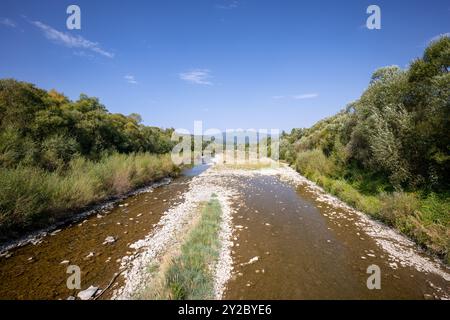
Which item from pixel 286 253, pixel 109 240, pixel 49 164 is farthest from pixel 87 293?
pixel 49 164

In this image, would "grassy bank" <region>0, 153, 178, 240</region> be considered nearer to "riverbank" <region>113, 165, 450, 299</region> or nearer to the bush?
"riverbank" <region>113, 165, 450, 299</region>

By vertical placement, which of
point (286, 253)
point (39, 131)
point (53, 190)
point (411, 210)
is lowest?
point (286, 253)

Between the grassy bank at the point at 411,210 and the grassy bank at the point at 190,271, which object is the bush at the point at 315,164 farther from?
the grassy bank at the point at 190,271

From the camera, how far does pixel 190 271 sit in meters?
4.80

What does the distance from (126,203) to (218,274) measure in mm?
8465

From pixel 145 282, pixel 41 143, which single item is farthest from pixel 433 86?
pixel 41 143

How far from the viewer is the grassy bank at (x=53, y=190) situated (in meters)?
6.79

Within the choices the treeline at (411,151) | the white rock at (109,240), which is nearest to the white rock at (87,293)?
the white rock at (109,240)

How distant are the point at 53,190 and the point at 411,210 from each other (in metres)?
14.4

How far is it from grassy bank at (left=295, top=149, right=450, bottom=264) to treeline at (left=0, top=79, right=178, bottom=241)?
13356 millimetres

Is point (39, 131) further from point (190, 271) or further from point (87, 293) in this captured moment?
point (190, 271)

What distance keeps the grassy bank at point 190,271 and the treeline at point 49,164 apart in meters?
5.60

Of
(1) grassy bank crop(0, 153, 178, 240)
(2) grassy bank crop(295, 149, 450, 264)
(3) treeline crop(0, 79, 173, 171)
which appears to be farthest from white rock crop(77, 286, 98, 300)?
(2) grassy bank crop(295, 149, 450, 264)
